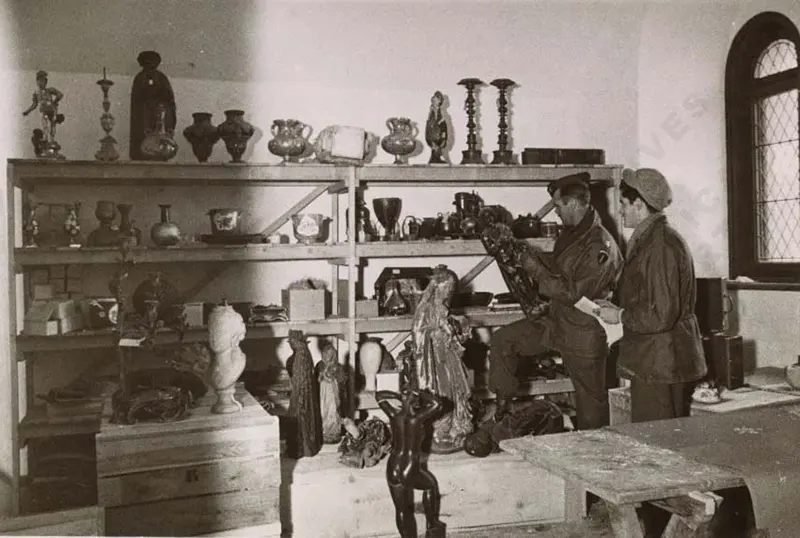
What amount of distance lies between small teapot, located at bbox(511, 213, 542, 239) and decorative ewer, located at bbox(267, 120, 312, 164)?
1.71 meters

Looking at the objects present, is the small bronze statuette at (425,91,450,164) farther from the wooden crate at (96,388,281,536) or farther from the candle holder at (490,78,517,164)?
the wooden crate at (96,388,281,536)

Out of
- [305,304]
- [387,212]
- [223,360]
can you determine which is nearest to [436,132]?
[387,212]

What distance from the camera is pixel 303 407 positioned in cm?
474

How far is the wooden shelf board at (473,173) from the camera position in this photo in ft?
17.9

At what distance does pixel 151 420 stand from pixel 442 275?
199 centimetres

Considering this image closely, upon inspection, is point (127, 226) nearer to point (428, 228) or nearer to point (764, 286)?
point (428, 228)

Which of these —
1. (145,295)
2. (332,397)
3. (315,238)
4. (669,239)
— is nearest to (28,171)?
(145,295)

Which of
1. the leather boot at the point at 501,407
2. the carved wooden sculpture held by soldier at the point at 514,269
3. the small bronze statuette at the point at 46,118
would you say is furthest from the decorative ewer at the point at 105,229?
the leather boot at the point at 501,407

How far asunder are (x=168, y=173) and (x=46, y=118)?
828mm

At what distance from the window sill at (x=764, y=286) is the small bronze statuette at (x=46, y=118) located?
4763 millimetres

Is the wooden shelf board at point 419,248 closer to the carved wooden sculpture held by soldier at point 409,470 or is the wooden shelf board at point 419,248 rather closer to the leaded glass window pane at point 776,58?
the carved wooden sculpture held by soldier at point 409,470

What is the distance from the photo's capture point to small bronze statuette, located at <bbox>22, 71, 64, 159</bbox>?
15.9ft

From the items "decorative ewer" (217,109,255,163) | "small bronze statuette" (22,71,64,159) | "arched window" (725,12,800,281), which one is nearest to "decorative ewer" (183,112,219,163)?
"decorative ewer" (217,109,255,163)

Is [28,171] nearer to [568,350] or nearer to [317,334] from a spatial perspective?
[317,334]
